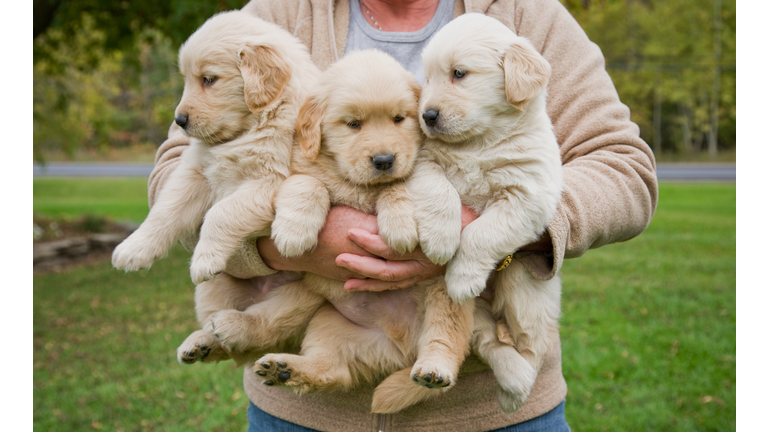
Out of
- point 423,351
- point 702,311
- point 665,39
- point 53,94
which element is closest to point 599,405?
point 702,311

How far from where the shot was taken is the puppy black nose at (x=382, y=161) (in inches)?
83.3

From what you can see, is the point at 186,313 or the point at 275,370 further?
the point at 186,313

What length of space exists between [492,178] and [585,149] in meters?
0.42

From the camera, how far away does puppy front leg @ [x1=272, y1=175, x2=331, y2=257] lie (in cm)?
206

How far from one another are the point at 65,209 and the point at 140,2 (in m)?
10.2

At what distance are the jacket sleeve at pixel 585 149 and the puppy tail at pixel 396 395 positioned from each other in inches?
23.2

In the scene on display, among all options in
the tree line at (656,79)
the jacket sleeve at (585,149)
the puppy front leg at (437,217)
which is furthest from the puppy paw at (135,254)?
the tree line at (656,79)

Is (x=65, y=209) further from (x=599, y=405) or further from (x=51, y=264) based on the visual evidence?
(x=599, y=405)

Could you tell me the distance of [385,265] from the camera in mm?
2080

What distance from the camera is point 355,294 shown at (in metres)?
2.29

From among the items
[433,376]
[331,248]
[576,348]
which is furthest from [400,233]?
[576,348]

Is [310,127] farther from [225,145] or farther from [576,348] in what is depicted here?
[576,348]

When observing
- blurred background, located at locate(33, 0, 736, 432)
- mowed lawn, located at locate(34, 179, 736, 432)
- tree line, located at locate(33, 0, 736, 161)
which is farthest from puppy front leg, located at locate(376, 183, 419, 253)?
tree line, located at locate(33, 0, 736, 161)

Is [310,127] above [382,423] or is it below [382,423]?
above
